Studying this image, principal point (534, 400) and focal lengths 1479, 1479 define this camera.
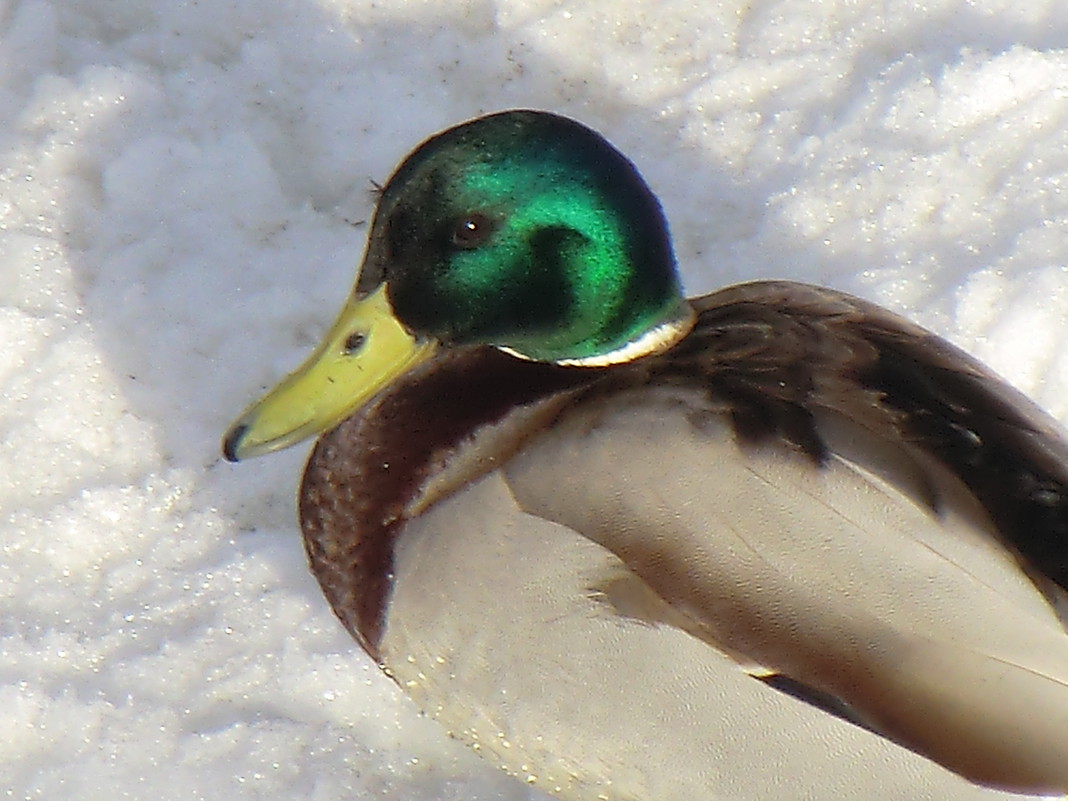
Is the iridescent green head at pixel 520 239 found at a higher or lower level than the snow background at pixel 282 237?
higher

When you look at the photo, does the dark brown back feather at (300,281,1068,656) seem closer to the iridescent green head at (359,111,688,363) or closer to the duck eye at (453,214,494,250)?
the iridescent green head at (359,111,688,363)

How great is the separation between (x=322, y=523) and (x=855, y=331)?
1.04 meters

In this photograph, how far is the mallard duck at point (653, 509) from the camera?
7.16 feet

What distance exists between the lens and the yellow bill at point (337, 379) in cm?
253

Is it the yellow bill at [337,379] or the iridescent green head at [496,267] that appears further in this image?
the yellow bill at [337,379]

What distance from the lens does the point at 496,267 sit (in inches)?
97.5

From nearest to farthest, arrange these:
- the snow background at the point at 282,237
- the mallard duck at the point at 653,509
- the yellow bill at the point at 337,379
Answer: the mallard duck at the point at 653,509, the yellow bill at the point at 337,379, the snow background at the point at 282,237

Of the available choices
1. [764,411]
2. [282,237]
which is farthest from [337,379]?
[282,237]

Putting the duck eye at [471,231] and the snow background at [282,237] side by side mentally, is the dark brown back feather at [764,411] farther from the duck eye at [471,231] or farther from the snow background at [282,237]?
the snow background at [282,237]

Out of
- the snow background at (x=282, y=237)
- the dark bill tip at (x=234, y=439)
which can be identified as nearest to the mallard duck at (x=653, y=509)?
the dark bill tip at (x=234, y=439)

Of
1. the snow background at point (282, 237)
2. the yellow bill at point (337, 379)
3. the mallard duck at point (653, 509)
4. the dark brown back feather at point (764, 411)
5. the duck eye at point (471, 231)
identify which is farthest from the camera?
the snow background at point (282, 237)

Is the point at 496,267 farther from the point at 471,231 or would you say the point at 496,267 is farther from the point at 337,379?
the point at 337,379

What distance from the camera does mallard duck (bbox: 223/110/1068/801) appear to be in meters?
2.18

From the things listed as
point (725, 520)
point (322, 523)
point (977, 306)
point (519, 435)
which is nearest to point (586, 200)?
point (519, 435)
